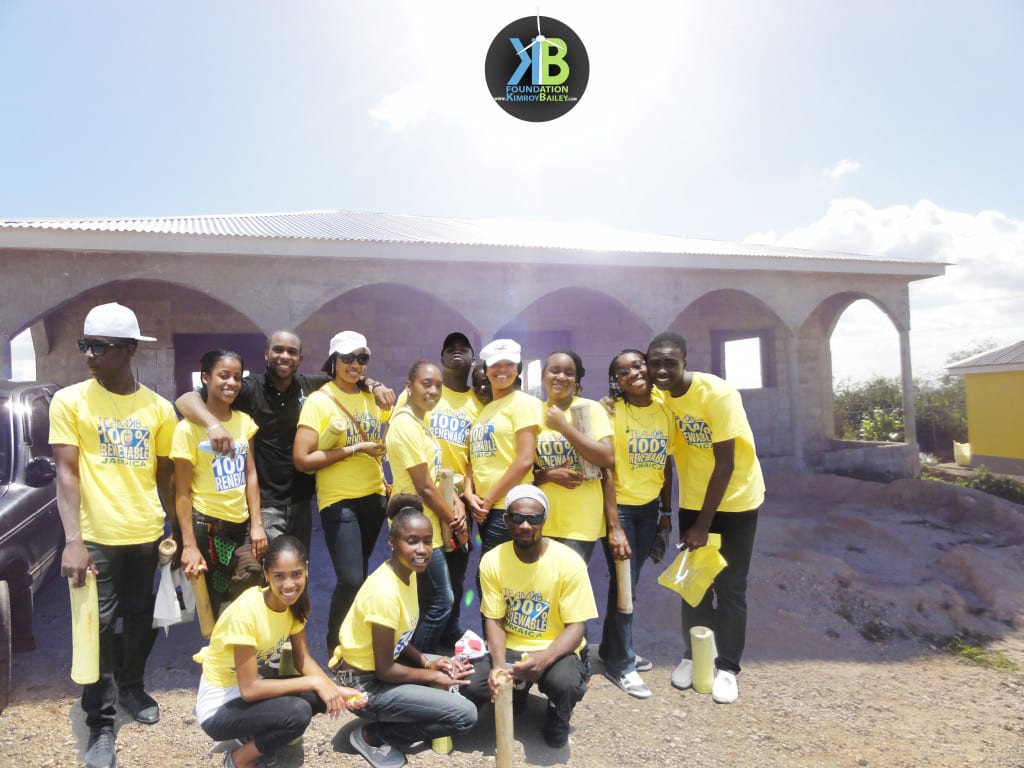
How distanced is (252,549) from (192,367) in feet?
22.7

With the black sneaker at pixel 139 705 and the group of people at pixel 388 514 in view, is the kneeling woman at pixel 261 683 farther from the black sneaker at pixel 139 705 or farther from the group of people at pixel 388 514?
the black sneaker at pixel 139 705

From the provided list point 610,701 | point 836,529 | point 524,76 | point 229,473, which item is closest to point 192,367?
point 524,76

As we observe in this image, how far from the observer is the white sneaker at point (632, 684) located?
343 cm

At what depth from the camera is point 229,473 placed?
3.10 meters

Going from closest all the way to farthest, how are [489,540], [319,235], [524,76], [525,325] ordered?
[489,540]
[524,76]
[319,235]
[525,325]

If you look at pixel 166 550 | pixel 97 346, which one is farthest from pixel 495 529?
pixel 97 346

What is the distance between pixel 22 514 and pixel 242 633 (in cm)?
217

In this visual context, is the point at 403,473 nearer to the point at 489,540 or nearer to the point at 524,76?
the point at 489,540

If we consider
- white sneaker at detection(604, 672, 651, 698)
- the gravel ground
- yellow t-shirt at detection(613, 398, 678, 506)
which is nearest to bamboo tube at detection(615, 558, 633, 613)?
yellow t-shirt at detection(613, 398, 678, 506)

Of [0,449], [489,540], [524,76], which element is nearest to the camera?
[489,540]

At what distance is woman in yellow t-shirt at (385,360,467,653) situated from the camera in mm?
3084

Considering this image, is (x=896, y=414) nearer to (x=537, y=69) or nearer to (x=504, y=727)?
(x=537, y=69)

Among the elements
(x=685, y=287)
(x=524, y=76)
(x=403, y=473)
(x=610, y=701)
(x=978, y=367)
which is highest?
(x=524, y=76)

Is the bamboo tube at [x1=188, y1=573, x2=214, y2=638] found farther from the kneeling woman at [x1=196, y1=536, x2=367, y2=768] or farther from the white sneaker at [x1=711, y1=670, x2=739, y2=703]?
the white sneaker at [x1=711, y1=670, x2=739, y2=703]
